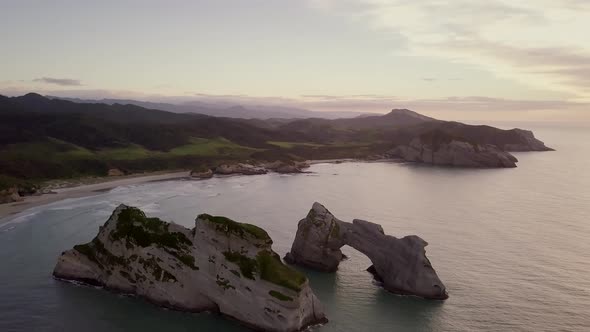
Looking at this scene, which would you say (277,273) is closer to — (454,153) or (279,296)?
(279,296)

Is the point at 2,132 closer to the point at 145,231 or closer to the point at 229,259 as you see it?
the point at 145,231

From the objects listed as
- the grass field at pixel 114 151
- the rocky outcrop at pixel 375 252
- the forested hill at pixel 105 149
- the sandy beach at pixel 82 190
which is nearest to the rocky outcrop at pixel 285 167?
the forested hill at pixel 105 149

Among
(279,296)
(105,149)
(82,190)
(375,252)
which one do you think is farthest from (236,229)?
(105,149)

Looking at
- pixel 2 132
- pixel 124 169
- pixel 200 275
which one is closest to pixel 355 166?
pixel 124 169

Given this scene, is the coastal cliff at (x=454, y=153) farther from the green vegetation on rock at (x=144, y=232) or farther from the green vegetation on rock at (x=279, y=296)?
the green vegetation on rock at (x=279, y=296)

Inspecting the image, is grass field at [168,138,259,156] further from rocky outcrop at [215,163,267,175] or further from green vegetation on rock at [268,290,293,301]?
green vegetation on rock at [268,290,293,301]

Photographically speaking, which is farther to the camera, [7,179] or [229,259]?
[7,179]
